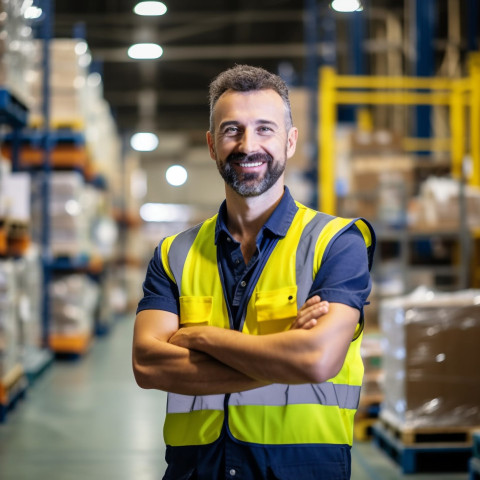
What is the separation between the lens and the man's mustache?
1.92 metres

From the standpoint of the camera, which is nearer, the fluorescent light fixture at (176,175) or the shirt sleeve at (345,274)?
the shirt sleeve at (345,274)

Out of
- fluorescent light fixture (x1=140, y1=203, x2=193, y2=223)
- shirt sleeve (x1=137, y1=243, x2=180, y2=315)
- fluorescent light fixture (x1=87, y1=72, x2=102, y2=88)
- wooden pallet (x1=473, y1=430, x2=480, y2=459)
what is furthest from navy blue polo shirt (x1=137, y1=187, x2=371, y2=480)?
fluorescent light fixture (x1=140, y1=203, x2=193, y2=223)

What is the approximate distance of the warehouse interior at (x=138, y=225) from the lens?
4.40 m

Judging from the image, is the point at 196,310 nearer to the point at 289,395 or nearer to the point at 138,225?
the point at 289,395

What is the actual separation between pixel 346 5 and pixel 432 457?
7.89m

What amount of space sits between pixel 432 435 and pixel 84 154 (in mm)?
5921

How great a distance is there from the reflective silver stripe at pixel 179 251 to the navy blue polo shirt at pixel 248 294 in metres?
0.05

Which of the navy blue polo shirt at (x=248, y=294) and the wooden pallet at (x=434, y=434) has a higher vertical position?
the navy blue polo shirt at (x=248, y=294)

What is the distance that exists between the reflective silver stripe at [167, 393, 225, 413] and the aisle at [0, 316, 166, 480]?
2.61m

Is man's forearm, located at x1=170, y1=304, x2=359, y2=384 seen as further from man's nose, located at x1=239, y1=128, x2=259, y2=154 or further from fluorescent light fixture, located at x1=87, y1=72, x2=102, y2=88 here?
fluorescent light fixture, located at x1=87, y1=72, x2=102, y2=88

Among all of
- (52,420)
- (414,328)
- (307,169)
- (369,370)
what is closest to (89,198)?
(307,169)

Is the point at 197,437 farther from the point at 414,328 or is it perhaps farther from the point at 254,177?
the point at 414,328

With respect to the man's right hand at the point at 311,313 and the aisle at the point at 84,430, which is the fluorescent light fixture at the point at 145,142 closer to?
the aisle at the point at 84,430

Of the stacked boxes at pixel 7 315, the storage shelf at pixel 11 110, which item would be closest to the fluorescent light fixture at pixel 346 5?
the storage shelf at pixel 11 110
